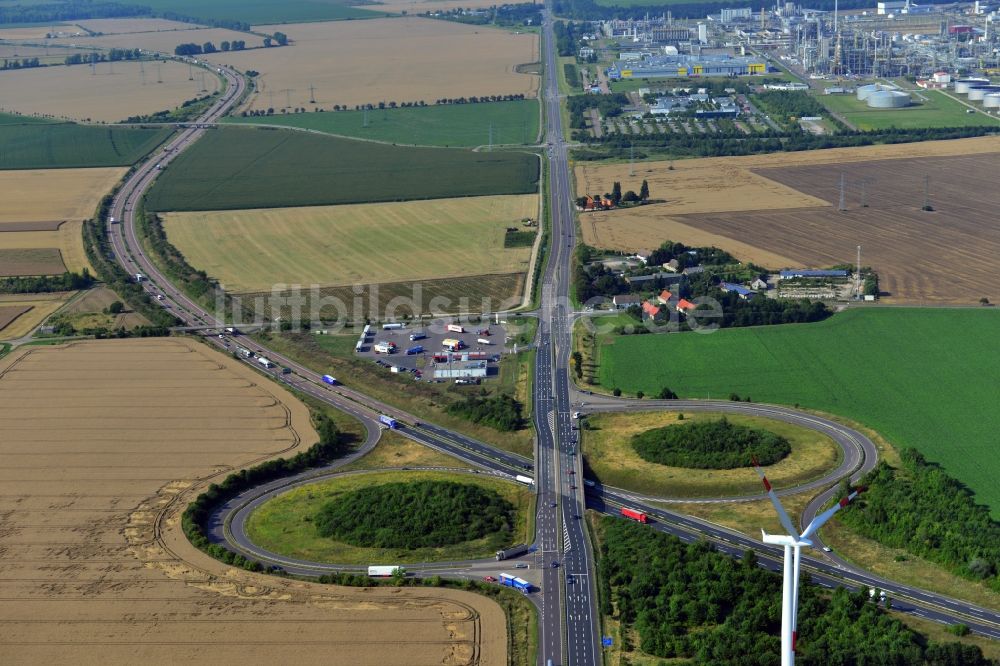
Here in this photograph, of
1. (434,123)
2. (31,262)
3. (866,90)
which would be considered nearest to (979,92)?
(866,90)

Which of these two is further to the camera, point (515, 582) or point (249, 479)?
point (249, 479)

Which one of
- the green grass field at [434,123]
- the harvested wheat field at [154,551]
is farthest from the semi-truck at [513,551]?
the green grass field at [434,123]

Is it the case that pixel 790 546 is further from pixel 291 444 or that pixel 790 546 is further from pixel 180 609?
pixel 291 444

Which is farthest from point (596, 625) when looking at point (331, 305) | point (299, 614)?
point (331, 305)

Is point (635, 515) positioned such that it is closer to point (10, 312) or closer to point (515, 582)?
point (515, 582)

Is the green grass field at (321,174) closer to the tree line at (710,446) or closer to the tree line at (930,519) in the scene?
the tree line at (710,446)

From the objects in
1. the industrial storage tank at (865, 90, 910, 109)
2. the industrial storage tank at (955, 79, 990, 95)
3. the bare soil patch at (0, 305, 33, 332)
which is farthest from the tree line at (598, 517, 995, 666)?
the industrial storage tank at (955, 79, 990, 95)
